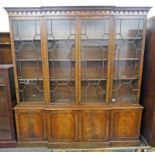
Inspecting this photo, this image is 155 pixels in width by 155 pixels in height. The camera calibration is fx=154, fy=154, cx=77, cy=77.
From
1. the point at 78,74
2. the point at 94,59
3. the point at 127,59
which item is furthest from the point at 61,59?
the point at 127,59

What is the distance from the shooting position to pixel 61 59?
2473 mm

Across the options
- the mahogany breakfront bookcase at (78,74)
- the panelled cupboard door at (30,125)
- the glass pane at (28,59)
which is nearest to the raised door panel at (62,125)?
the mahogany breakfront bookcase at (78,74)

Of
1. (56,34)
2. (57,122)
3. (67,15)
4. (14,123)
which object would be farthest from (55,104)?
(67,15)

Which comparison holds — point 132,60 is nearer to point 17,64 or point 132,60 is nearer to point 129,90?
point 129,90

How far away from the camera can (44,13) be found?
2225 millimetres

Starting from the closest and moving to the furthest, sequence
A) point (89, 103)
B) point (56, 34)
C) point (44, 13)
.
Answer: point (44, 13) → point (56, 34) → point (89, 103)

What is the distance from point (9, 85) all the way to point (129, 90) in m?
1.97

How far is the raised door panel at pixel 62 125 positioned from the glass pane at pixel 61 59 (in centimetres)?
21

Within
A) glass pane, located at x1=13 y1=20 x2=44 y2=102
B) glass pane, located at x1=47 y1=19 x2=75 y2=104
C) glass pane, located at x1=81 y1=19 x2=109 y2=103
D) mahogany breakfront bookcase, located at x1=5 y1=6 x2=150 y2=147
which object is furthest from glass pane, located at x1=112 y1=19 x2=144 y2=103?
glass pane, located at x1=13 y1=20 x2=44 y2=102

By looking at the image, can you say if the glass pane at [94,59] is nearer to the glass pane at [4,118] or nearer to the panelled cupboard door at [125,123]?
the panelled cupboard door at [125,123]

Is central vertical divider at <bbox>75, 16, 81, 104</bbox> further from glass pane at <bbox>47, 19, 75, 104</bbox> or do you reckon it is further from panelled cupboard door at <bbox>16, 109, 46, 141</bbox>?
panelled cupboard door at <bbox>16, 109, 46, 141</bbox>

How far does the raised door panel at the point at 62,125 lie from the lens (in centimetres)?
250

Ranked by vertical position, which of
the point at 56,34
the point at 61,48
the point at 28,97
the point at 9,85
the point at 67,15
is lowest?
the point at 28,97

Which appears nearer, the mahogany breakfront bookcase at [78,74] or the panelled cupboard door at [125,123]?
the mahogany breakfront bookcase at [78,74]
